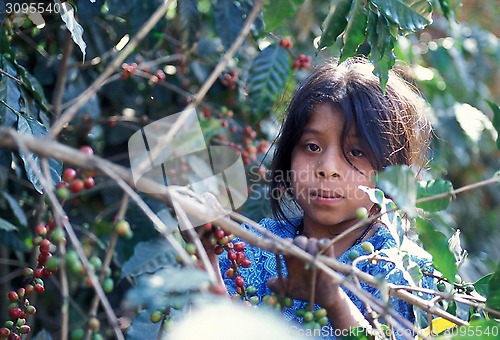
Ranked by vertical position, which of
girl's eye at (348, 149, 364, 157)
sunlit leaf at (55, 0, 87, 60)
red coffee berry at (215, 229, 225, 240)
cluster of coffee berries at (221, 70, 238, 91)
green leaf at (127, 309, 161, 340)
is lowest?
green leaf at (127, 309, 161, 340)

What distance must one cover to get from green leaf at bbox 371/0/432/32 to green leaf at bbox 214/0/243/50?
547 millimetres

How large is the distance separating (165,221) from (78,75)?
0.99 m

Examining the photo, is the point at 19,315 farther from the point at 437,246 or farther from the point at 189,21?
the point at 189,21

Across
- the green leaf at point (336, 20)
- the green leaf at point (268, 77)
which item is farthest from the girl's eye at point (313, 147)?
Answer: the green leaf at point (336, 20)

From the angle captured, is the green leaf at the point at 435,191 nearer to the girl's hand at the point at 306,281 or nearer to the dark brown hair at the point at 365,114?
the girl's hand at the point at 306,281

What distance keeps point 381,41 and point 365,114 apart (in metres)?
0.27

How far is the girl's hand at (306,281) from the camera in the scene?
1.04 m

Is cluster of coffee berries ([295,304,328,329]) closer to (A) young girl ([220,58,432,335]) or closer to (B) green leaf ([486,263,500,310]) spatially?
(B) green leaf ([486,263,500,310])

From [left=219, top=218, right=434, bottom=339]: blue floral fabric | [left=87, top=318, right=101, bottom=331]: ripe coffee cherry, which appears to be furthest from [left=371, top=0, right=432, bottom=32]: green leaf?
[left=87, top=318, right=101, bottom=331]: ripe coffee cherry

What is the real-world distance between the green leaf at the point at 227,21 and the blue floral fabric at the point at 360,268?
499mm

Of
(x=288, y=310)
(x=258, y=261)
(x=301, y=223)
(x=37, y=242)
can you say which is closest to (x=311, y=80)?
(x=301, y=223)

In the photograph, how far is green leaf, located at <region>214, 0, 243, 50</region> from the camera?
189 cm

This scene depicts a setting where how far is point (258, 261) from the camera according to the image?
5.72 feet

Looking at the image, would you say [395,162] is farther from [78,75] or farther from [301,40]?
[301,40]
